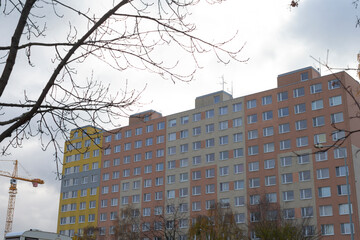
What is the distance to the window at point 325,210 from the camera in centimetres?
6619

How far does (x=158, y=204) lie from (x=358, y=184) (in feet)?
114

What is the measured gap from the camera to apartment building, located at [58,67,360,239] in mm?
67875

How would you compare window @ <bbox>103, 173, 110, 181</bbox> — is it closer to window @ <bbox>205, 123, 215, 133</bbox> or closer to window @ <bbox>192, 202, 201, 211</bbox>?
window @ <bbox>192, 202, 201, 211</bbox>

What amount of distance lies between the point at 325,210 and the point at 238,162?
1684 cm

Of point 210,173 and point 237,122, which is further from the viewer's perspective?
point 210,173

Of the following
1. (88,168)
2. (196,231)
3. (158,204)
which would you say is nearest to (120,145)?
(88,168)

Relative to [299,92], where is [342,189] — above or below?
below

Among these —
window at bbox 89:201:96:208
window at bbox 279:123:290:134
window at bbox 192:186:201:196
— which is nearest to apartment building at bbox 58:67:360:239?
window at bbox 279:123:290:134

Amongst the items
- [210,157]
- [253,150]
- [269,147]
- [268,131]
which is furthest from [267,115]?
[210,157]

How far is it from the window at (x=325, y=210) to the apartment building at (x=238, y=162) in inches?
7.1

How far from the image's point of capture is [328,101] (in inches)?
2817

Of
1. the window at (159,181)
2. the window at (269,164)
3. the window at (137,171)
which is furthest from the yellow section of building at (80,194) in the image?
the window at (269,164)

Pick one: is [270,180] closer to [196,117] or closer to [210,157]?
[210,157]

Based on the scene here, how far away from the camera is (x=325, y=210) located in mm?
66750
